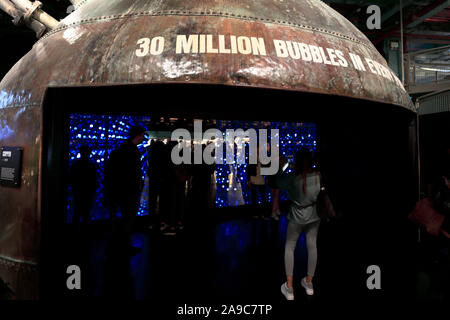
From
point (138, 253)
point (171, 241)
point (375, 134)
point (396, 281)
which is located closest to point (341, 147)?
point (375, 134)

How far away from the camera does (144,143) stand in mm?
8148

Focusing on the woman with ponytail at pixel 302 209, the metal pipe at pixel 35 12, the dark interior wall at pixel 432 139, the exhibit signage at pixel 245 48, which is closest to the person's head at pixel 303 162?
the woman with ponytail at pixel 302 209

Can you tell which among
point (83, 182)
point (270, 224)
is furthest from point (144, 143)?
point (270, 224)

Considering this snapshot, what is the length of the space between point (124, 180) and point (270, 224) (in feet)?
14.2

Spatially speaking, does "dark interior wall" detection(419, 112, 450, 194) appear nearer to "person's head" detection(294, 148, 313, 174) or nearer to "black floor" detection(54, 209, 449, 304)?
"black floor" detection(54, 209, 449, 304)

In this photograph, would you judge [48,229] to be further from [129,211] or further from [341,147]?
[341,147]

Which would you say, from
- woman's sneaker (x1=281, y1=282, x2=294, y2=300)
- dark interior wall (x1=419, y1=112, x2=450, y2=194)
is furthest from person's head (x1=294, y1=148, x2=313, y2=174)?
dark interior wall (x1=419, y1=112, x2=450, y2=194)

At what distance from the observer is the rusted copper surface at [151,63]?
9.01 ft

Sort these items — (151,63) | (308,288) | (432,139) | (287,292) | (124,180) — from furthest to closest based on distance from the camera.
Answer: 1. (432,139)
2. (124,180)
3. (308,288)
4. (287,292)
5. (151,63)

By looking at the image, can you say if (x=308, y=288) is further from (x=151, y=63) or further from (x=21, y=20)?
(x=21, y=20)

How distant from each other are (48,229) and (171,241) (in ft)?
11.3

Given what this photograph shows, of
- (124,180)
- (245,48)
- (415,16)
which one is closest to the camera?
(245,48)

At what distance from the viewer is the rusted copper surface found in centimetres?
275

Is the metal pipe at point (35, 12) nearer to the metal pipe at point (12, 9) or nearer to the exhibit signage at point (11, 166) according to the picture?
the metal pipe at point (12, 9)
